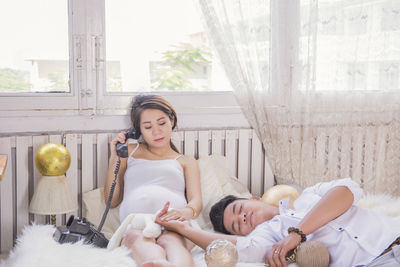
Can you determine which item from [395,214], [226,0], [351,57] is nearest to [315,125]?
[351,57]

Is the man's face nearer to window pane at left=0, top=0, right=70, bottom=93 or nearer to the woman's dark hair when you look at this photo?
the woman's dark hair

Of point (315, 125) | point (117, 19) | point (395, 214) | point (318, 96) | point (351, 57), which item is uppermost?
point (117, 19)

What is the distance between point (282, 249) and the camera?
158cm

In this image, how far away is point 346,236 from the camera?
1.62 metres

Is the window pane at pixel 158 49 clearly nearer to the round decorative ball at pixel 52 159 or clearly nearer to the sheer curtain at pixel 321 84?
the sheer curtain at pixel 321 84

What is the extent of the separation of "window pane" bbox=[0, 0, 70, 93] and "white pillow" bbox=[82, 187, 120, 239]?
0.53 m

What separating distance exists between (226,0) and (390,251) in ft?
4.78

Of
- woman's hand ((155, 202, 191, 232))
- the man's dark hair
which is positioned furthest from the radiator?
woman's hand ((155, 202, 191, 232))

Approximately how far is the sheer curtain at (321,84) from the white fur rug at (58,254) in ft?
3.21

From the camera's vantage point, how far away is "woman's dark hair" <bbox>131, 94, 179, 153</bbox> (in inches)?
84.0

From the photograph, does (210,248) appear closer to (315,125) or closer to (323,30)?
(315,125)

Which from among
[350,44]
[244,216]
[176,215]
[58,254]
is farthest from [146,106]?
[350,44]

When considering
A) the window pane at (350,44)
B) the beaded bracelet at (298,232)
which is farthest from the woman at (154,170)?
the window pane at (350,44)

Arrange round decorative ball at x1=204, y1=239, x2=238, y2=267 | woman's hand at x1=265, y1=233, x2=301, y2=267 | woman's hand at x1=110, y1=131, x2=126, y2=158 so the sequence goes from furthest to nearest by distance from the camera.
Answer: woman's hand at x1=110, y1=131, x2=126, y2=158
woman's hand at x1=265, y1=233, x2=301, y2=267
round decorative ball at x1=204, y1=239, x2=238, y2=267
